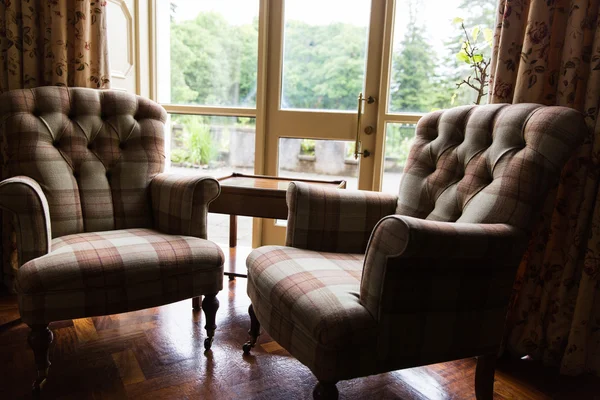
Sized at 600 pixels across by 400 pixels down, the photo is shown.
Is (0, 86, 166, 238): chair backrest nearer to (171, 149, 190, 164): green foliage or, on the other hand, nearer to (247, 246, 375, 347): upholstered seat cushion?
(247, 246, 375, 347): upholstered seat cushion

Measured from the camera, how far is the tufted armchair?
1325 millimetres

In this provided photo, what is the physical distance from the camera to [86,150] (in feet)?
5.91

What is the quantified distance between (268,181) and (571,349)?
1.51 m

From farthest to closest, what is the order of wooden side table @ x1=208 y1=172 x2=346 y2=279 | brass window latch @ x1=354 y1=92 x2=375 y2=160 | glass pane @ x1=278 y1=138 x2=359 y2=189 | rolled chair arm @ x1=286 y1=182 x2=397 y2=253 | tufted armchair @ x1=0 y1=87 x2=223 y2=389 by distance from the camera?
glass pane @ x1=278 y1=138 x2=359 y2=189 → brass window latch @ x1=354 y1=92 x2=375 y2=160 → wooden side table @ x1=208 y1=172 x2=346 y2=279 → rolled chair arm @ x1=286 y1=182 x2=397 y2=253 → tufted armchair @ x1=0 y1=87 x2=223 y2=389

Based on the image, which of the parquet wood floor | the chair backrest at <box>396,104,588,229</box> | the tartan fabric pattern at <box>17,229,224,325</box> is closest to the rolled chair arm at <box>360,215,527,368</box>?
the chair backrest at <box>396,104,588,229</box>

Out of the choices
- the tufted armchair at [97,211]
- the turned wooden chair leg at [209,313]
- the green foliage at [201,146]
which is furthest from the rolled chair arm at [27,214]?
the green foliage at [201,146]

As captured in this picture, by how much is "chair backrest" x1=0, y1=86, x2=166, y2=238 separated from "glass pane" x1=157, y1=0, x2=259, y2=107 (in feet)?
3.05

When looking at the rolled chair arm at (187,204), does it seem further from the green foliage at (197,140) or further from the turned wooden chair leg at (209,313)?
the green foliage at (197,140)

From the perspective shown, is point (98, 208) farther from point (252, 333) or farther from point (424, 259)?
point (424, 259)

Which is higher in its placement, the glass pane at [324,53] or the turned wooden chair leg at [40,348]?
the glass pane at [324,53]

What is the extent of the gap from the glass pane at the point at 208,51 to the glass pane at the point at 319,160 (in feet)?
1.30

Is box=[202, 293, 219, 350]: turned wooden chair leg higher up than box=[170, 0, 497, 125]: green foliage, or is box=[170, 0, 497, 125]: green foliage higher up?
box=[170, 0, 497, 125]: green foliage

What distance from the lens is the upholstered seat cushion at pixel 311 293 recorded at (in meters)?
1.05

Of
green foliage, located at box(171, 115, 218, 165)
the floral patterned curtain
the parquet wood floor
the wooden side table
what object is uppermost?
the floral patterned curtain
